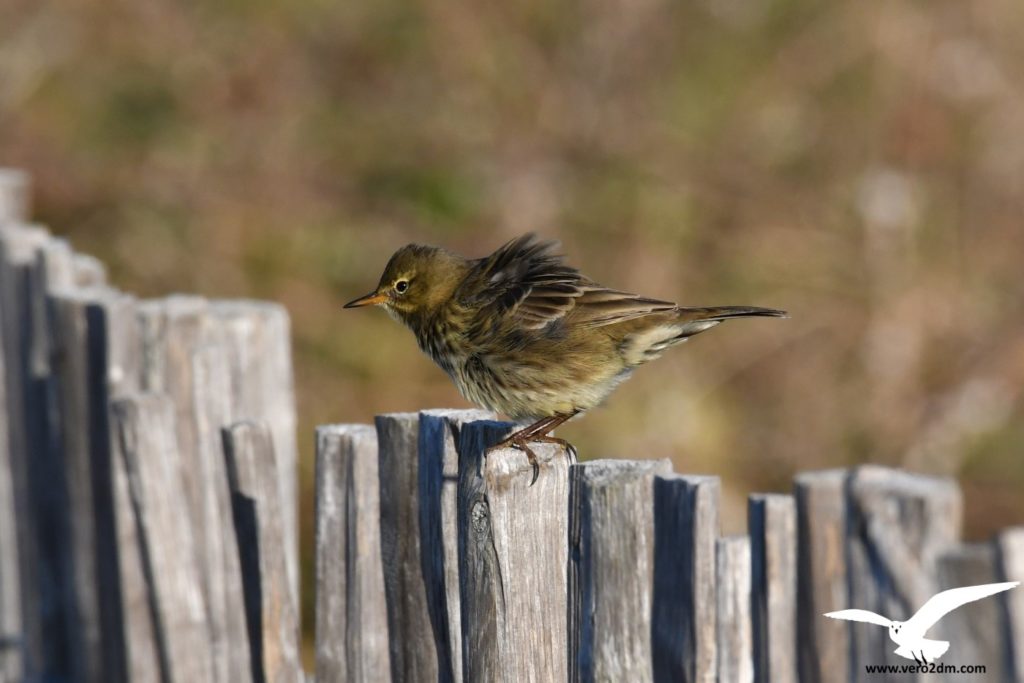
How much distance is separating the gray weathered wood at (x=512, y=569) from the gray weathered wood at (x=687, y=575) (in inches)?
8.8

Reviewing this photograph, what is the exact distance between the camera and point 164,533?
3.87 meters

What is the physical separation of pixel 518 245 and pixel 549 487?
4.68ft

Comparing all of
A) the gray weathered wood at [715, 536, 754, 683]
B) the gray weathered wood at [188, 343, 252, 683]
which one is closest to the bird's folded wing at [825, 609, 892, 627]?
the gray weathered wood at [715, 536, 754, 683]

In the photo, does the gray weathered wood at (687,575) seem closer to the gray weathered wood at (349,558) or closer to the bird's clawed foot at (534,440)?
the bird's clawed foot at (534,440)

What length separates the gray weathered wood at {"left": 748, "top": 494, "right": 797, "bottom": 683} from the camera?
282 cm

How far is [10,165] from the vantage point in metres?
9.09

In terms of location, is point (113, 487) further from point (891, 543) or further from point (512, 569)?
point (891, 543)

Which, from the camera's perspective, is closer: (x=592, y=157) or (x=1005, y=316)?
(x=1005, y=316)

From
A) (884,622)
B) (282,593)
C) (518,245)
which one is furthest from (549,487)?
(518,245)

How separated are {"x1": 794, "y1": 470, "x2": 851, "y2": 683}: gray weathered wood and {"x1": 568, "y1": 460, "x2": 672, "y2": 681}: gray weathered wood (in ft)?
0.97

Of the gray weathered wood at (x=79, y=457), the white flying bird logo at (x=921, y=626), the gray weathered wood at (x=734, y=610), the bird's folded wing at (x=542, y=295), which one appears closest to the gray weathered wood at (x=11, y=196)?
the gray weathered wood at (x=79, y=457)

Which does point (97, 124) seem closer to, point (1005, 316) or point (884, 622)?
point (1005, 316)

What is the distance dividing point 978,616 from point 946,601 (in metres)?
0.07

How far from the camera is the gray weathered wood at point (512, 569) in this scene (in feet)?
9.37
